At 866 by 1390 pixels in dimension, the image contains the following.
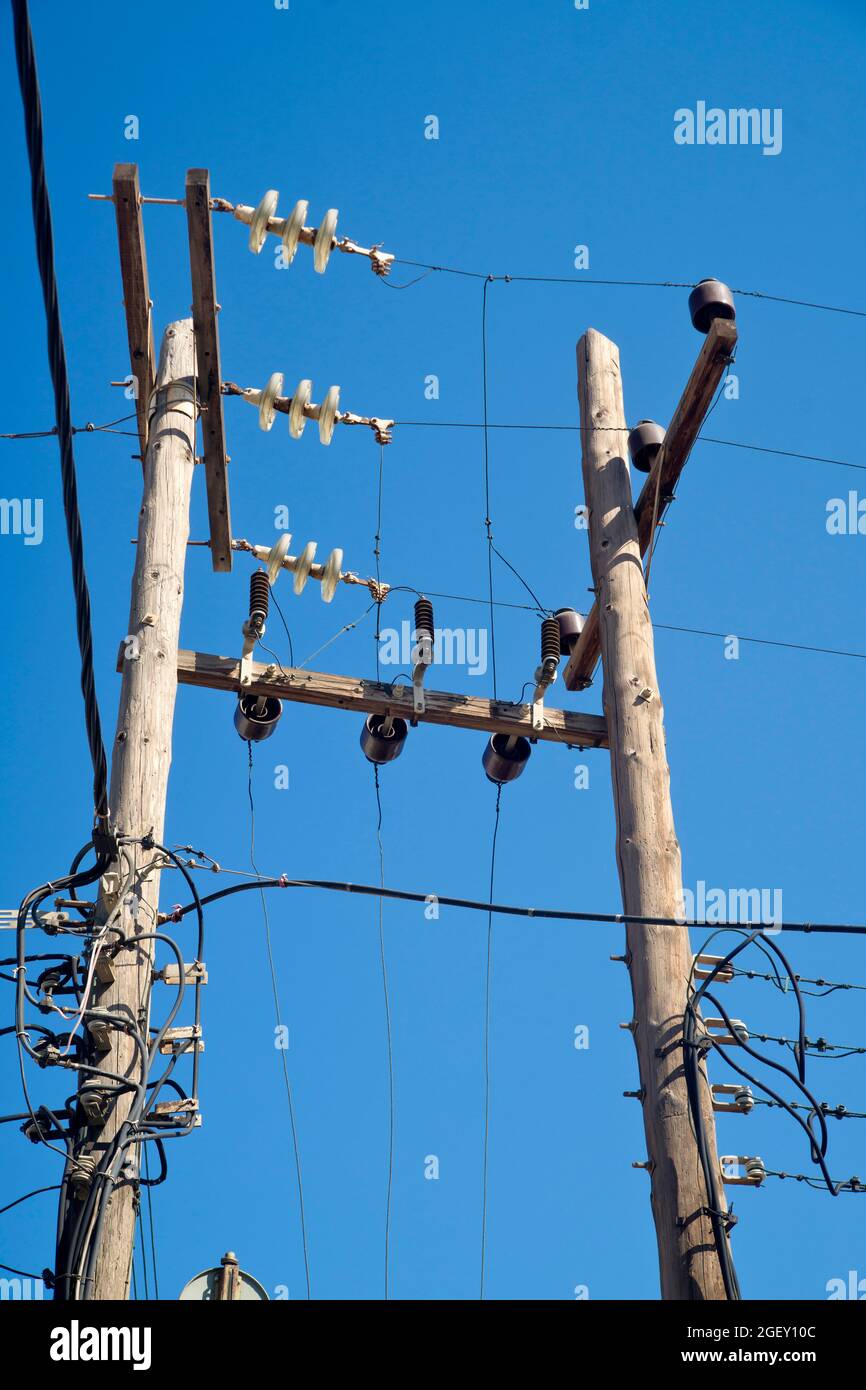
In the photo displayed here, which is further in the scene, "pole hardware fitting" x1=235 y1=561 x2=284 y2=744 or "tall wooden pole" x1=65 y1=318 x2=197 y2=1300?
"pole hardware fitting" x1=235 y1=561 x2=284 y2=744

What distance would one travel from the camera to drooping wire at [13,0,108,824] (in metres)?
4.67

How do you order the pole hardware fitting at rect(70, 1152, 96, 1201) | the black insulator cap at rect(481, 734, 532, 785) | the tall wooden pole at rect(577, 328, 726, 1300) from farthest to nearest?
the black insulator cap at rect(481, 734, 532, 785) < the tall wooden pole at rect(577, 328, 726, 1300) < the pole hardware fitting at rect(70, 1152, 96, 1201)

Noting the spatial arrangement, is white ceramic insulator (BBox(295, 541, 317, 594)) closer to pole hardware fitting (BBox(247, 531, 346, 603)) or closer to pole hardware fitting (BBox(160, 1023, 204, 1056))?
pole hardware fitting (BBox(247, 531, 346, 603))

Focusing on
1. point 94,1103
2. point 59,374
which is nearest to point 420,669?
point 94,1103

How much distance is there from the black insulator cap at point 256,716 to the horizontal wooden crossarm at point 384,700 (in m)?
0.19

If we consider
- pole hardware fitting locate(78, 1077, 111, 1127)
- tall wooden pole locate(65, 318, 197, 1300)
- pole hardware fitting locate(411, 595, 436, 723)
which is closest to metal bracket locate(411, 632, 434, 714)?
pole hardware fitting locate(411, 595, 436, 723)

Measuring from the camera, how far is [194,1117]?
6441 mm

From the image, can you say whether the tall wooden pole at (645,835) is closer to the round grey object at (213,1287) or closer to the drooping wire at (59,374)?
the round grey object at (213,1287)

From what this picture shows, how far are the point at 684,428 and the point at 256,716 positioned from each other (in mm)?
2754

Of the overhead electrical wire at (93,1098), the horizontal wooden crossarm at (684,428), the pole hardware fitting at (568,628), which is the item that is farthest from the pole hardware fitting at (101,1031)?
the pole hardware fitting at (568,628)

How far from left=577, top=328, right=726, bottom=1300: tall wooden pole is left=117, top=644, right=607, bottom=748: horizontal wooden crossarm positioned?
1.39 feet

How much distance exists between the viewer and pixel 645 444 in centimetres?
921
